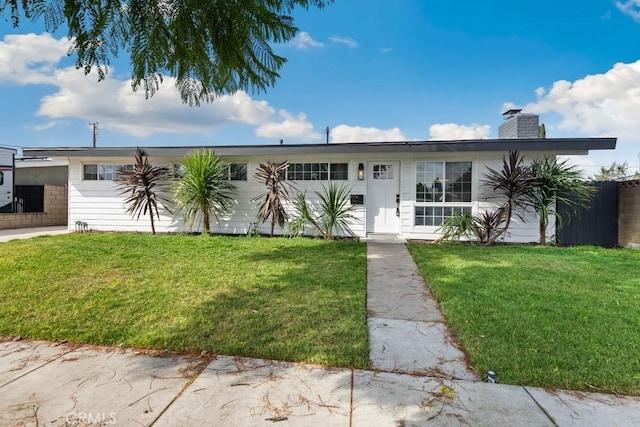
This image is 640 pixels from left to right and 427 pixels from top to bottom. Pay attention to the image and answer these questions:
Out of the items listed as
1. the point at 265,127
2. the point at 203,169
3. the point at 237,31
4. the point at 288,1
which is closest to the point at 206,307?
the point at 237,31

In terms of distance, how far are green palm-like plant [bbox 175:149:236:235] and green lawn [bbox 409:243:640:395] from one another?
216 inches

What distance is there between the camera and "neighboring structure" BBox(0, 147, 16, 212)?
12.6 m

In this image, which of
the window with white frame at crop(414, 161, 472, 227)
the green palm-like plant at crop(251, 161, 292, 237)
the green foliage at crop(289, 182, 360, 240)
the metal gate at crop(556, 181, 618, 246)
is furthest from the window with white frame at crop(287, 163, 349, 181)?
the metal gate at crop(556, 181, 618, 246)

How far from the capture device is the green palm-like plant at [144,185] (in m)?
8.59

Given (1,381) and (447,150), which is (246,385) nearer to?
(1,381)

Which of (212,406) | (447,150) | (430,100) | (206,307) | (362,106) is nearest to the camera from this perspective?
(212,406)

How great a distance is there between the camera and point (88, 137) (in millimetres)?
25344

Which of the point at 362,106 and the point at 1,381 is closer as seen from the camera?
the point at 1,381

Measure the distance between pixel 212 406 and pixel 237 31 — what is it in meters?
2.17

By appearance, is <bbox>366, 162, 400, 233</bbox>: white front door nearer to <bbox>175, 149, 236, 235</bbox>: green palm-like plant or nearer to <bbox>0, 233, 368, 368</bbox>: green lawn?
<bbox>0, 233, 368, 368</bbox>: green lawn

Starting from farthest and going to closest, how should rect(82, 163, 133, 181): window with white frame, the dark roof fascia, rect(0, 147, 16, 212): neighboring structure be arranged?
rect(0, 147, 16, 212): neighboring structure
rect(82, 163, 133, 181): window with white frame
the dark roof fascia

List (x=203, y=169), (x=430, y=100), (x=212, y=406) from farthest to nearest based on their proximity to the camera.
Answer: (x=430, y=100)
(x=203, y=169)
(x=212, y=406)

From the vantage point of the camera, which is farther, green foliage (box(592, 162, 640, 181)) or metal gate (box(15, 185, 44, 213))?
green foliage (box(592, 162, 640, 181))

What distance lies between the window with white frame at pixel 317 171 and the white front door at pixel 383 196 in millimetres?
720
